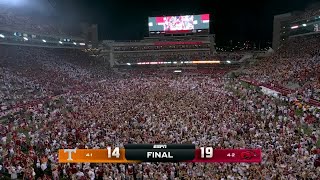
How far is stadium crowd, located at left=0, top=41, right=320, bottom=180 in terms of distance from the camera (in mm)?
12445

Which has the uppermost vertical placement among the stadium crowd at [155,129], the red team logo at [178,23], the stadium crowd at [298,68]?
the red team logo at [178,23]

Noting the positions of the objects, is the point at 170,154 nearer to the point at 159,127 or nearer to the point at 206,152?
the point at 206,152

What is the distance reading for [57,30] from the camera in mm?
69062

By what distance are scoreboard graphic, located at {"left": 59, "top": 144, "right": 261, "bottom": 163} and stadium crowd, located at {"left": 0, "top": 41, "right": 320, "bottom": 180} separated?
5.09m

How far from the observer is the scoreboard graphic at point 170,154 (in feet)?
21.7

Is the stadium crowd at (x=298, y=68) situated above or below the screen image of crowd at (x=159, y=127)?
above

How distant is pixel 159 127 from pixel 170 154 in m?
12.5

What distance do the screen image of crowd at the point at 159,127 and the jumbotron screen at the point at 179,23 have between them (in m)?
36.6

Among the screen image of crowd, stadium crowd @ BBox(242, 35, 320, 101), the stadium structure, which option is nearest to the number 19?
the screen image of crowd

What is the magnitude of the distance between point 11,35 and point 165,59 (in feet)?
103
